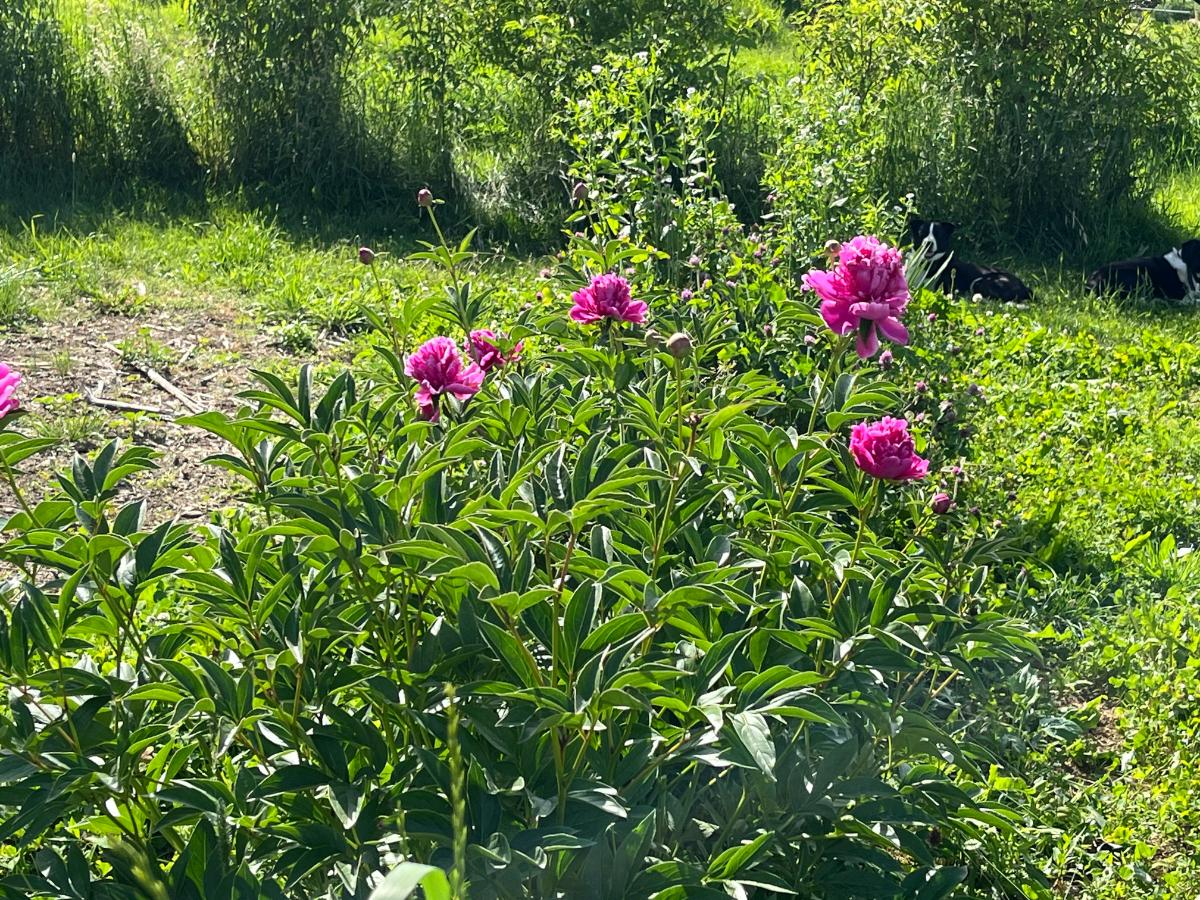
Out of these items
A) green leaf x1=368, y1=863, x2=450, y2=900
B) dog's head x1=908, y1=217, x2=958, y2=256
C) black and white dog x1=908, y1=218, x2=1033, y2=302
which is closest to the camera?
green leaf x1=368, y1=863, x2=450, y2=900

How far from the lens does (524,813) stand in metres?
1.80

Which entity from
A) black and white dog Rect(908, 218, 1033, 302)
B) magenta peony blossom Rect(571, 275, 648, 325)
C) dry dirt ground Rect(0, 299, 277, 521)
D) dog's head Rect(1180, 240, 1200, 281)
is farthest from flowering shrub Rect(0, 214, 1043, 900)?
dog's head Rect(1180, 240, 1200, 281)

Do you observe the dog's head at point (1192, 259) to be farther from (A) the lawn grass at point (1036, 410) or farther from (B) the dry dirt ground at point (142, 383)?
(B) the dry dirt ground at point (142, 383)

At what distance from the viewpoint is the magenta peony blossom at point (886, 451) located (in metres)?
2.07

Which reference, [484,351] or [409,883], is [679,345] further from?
[409,883]

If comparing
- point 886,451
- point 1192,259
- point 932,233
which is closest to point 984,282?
point 932,233

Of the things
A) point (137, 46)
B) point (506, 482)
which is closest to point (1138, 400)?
point (506, 482)

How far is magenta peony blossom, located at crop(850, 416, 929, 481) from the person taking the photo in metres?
2.07

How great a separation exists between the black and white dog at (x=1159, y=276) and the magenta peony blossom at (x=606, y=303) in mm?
4335

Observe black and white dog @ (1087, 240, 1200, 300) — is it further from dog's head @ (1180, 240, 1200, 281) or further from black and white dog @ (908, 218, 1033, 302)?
black and white dog @ (908, 218, 1033, 302)

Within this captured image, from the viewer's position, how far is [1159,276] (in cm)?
629

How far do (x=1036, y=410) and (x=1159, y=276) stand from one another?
1951 mm

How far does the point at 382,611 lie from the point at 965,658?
0.98 metres

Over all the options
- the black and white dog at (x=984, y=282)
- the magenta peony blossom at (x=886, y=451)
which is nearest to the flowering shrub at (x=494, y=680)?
the magenta peony blossom at (x=886, y=451)
